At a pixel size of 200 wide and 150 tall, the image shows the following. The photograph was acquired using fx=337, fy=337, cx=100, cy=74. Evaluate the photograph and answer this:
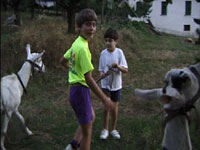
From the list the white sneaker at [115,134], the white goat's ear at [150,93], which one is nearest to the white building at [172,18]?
the white sneaker at [115,134]

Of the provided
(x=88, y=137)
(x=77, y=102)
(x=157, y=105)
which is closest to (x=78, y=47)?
(x=77, y=102)

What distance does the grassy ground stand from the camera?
4469mm

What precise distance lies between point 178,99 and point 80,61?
1475 millimetres

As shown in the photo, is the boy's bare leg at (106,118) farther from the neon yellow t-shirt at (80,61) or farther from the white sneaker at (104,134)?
the neon yellow t-shirt at (80,61)

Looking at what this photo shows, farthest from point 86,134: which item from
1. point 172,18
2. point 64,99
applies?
point 172,18

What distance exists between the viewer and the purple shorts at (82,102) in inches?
130

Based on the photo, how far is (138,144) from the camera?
4.52 meters

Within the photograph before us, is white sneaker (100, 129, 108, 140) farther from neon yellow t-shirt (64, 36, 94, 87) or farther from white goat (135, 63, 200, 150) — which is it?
white goat (135, 63, 200, 150)

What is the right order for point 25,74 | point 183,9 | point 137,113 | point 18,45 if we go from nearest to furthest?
point 25,74 < point 137,113 < point 18,45 < point 183,9

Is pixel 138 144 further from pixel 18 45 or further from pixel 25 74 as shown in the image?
pixel 18 45

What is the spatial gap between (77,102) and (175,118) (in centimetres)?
152

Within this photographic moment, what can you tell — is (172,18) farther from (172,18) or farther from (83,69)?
(83,69)

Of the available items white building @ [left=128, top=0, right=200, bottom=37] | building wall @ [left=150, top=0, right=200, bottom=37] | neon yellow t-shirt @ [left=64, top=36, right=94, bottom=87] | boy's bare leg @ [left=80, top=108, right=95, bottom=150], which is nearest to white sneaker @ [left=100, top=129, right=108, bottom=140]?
boy's bare leg @ [left=80, top=108, right=95, bottom=150]

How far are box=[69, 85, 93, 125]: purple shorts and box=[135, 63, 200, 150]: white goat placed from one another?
1.38 m
